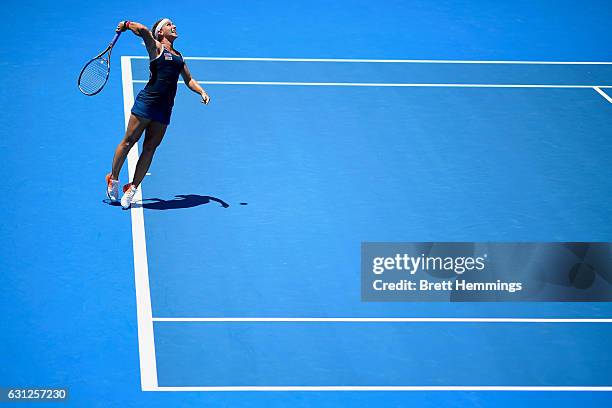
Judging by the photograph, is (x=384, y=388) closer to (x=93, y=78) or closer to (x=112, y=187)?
(x=112, y=187)

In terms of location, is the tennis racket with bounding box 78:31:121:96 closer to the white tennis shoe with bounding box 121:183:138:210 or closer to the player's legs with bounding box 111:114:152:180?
the player's legs with bounding box 111:114:152:180

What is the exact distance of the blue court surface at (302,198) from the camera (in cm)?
1136

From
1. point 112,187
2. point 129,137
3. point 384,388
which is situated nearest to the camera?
point 384,388

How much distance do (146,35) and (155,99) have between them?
0.83 meters

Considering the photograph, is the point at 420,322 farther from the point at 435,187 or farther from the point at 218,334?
the point at 435,187

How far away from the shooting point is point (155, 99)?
47.3 ft

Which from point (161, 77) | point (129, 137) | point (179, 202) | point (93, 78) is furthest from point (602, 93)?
point (93, 78)

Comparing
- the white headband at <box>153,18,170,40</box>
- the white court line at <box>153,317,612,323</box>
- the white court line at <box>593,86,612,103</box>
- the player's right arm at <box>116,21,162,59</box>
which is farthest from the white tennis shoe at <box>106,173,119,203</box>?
the white court line at <box>593,86,612,103</box>

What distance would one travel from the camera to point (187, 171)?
1577 cm

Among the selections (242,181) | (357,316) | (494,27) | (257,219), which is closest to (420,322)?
(357,316)

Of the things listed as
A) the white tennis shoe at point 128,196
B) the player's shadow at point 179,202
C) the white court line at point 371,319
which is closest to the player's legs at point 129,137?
the white tennis shoe at point 128,196

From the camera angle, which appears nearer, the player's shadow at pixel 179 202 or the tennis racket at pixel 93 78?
the player's shadow at pixel 179 202

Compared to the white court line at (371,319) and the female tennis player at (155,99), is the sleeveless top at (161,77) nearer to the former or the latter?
the female tennis player at (155,99)

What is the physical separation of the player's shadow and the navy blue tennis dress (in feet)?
3.40
